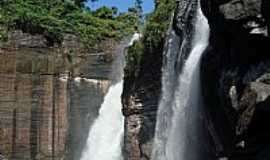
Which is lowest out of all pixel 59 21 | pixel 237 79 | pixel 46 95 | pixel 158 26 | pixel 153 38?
pixel 46 95

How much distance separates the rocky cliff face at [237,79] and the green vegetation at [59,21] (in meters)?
12.0

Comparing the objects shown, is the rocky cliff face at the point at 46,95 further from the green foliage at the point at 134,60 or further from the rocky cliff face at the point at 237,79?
the rocky cliff face at the point at 237,79

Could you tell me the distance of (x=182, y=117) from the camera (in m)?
16.1

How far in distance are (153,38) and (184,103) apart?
4883 millimetres

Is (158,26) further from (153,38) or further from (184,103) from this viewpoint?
(184,103)

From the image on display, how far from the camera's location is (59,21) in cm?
2673

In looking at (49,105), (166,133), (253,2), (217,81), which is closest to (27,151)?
(49,105)

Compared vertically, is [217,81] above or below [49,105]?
above

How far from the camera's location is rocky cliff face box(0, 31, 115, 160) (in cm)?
2300

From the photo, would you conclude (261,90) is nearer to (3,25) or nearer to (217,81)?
(217,81)

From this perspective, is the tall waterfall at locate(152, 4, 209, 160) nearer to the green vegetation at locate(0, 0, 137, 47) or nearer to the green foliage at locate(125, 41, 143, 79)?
the green foliage at locate(125, 41, 143, 79)

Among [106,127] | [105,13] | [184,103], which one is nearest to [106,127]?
[106,127]

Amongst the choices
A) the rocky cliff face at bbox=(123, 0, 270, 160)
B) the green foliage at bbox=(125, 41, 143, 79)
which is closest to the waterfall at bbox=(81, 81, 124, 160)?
the green foliage at bbox=(125, 41, 143, 79)

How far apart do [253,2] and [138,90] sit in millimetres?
9199
